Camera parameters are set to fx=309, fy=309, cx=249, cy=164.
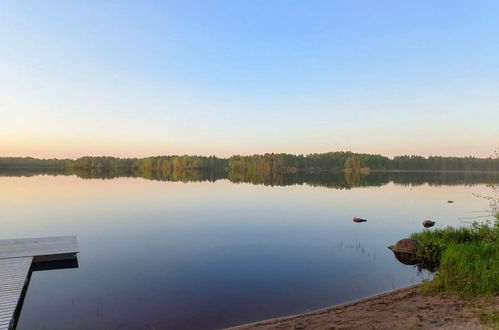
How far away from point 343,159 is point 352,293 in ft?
633

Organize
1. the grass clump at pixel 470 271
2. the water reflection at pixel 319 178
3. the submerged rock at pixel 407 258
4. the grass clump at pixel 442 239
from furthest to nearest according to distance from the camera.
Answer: the water reflection at pixel 319 178 < the submerged rock at pixel 407 258 < the grass clump at pixel 442 239 < the grass clump at pixel 470 271

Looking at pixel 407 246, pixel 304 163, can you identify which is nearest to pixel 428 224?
pixel 407 246

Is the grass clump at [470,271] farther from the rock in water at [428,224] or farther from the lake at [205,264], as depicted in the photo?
the rock in water at [428,224]

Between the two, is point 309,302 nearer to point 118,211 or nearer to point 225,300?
point 225,300

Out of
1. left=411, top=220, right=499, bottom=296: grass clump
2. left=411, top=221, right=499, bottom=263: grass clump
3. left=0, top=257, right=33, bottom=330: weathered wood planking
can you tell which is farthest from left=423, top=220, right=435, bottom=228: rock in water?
left=0, top=257, right=33, bottom=330: weathered wood planking

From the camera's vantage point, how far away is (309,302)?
12586 mm

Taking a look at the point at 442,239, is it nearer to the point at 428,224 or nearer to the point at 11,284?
the point at 428,224

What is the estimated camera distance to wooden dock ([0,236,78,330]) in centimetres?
1122

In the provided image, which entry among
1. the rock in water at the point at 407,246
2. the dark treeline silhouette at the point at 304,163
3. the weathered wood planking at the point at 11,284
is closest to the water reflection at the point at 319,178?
the dark treeline silhouette at the point at 304,163

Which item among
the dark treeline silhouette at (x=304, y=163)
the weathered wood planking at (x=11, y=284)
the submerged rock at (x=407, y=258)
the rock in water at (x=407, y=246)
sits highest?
the dark treeline silhouette at (x=304, y=163)

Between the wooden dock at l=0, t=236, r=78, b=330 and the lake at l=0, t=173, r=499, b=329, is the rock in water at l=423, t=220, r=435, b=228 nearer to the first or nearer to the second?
the lake at l=0, t=173, r=499, b=329

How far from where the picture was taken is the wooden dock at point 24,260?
11219 mm

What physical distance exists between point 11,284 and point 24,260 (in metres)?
3.84

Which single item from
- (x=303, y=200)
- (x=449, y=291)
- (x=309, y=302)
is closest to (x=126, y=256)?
(x=309, y=302)
